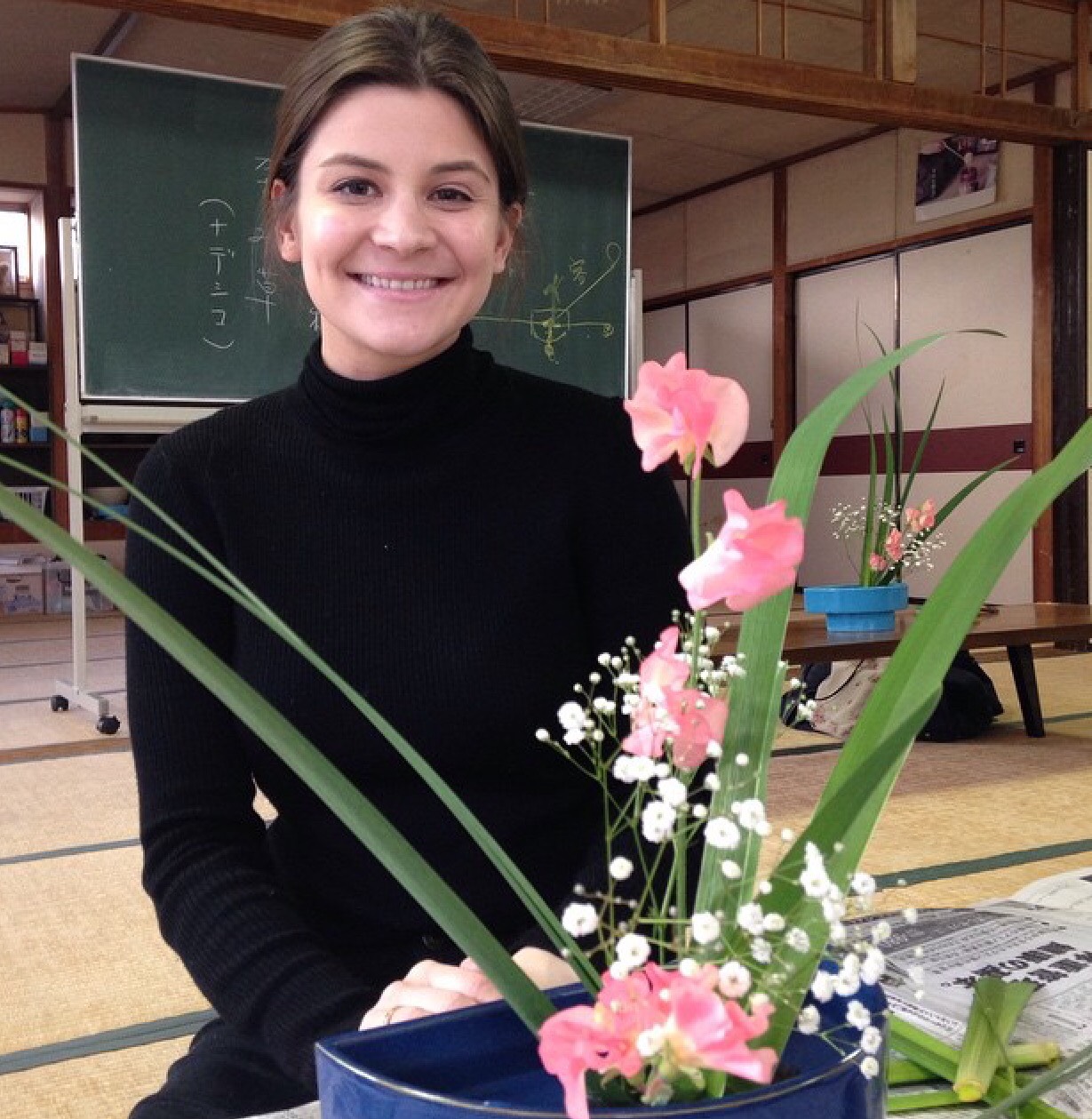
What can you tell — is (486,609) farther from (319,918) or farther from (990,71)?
(990,71)

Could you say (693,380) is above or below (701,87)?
below

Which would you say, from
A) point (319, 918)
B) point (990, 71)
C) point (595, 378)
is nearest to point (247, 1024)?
point (319, 918)

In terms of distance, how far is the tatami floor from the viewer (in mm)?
1462

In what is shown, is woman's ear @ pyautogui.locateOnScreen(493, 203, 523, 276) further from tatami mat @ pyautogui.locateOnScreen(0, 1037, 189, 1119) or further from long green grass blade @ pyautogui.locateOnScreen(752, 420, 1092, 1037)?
tatami mat @ pyautogui.locateOnScreen(0, 1037, 189, 1119)

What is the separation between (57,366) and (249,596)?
22.7 feet

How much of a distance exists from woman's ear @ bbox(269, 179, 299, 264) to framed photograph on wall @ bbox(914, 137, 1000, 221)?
17.7ft

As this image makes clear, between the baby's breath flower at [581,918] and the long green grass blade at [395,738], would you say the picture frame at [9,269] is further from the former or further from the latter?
the baby's breath flower at [581,918]

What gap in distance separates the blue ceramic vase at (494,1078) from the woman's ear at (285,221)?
0.73 m

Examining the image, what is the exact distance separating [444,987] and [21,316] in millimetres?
7143

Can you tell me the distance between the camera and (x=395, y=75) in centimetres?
90

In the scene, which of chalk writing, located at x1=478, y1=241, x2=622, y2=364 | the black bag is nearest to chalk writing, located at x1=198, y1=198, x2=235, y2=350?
chalk writing, located at x1=478, y1=241, x2=622, y2=364

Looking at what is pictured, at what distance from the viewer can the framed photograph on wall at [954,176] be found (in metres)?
5.80

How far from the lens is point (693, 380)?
357 millimetres

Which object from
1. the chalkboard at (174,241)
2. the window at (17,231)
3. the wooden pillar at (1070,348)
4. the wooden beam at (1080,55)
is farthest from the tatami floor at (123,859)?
the window at (17,231)
